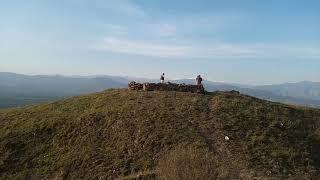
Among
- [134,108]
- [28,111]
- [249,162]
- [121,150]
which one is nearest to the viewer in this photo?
[249,162]

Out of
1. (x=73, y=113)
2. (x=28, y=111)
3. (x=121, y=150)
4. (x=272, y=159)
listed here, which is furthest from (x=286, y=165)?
(x=28, y=111)

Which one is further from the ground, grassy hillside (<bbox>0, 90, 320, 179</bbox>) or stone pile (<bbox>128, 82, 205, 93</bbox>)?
stone pile (<bbox>128, 82, 205, 93</bbox>)

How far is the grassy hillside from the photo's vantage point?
33.1m

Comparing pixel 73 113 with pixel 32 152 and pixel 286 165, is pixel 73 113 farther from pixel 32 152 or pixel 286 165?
pixel 286 165

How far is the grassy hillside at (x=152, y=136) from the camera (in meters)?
33.1

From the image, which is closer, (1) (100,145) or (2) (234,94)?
(1) (100,145)

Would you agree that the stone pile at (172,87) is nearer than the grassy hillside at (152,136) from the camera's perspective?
No

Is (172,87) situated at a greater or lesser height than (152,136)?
greater

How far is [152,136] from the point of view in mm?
36031

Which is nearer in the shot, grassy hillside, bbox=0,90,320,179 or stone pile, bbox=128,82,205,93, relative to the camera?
grassy hillside, bbox=0,90,320,179

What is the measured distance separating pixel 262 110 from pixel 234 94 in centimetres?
494

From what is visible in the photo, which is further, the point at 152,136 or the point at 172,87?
the point at 172,87

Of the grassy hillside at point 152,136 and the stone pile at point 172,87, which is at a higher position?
the stone pile at point 172,87

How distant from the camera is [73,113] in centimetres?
4088
